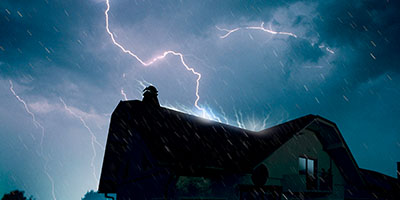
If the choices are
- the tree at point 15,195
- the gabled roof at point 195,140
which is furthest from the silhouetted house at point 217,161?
the tree at point 15,195

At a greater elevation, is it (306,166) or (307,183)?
(306,166)

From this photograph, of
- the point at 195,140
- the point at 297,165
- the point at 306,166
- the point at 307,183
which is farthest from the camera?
the point at 306,166

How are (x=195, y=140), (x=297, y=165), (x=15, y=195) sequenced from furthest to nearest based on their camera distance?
(x=15, y=195), (x=297, y=165), (x=195, y=140)

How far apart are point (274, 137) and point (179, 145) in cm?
499

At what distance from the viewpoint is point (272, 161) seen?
1084 cm

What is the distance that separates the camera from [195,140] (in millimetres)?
9500

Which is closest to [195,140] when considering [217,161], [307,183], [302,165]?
[217,161]

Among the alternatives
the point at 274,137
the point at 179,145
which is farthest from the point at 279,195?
the point at 179,145

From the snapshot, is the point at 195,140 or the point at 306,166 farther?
the point at 306,166

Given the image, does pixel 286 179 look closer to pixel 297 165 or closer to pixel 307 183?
pixel 297 165

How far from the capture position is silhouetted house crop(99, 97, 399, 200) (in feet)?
26.5

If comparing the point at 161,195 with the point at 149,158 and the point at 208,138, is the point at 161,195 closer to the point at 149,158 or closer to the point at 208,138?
the point at 149,158

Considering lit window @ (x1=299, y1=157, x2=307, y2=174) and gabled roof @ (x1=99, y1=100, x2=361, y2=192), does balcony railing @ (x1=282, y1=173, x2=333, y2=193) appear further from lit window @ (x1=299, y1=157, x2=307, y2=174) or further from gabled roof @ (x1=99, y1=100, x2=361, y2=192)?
gabled roof @ (x1=99, y1=100, x2=361, y2=192)

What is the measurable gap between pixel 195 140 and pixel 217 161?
168cm
